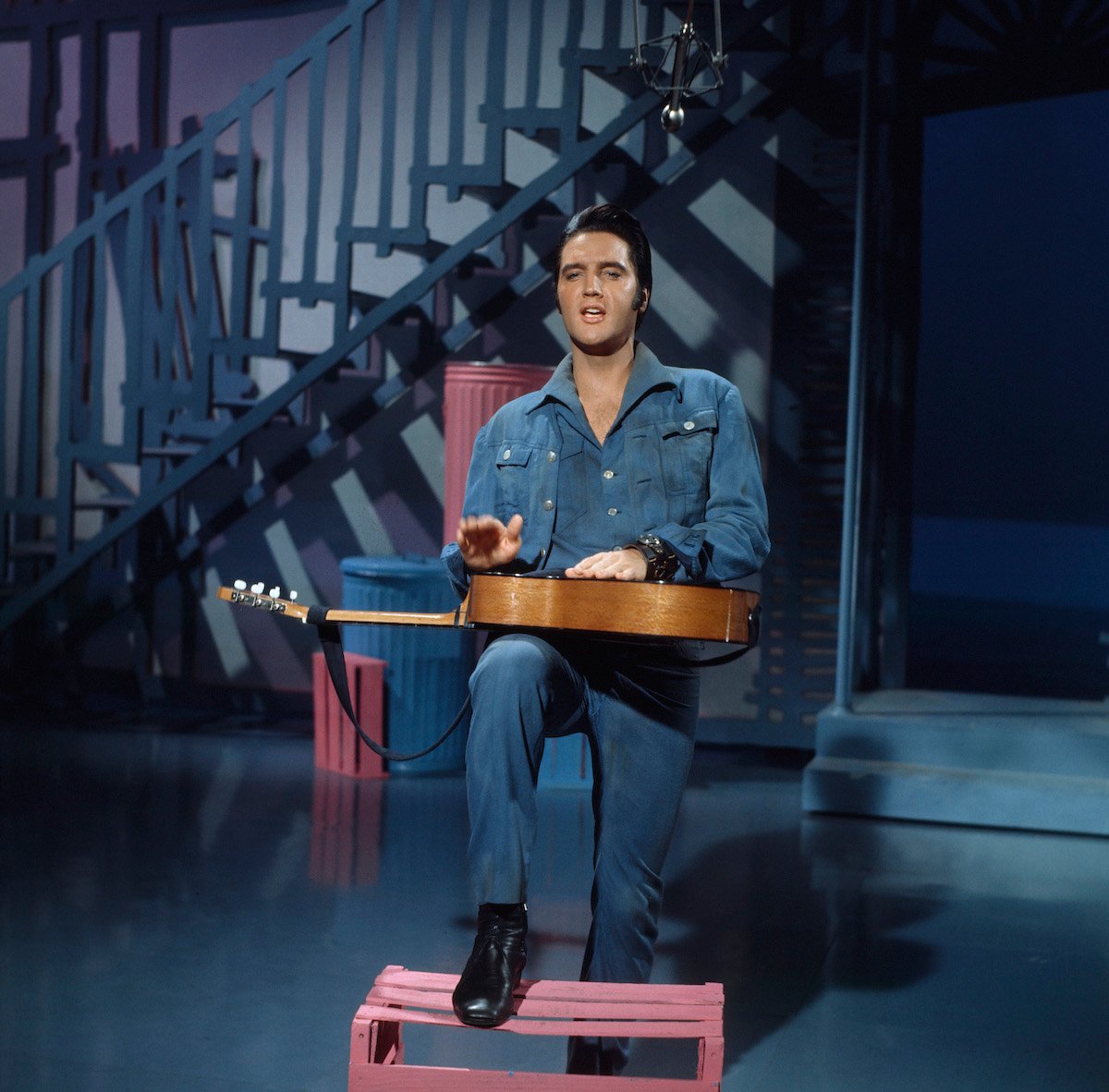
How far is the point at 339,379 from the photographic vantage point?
7.70 meters

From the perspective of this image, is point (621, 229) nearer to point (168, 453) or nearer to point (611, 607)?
point (611, 607)

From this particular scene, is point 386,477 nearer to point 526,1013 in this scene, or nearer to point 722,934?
point 722,934

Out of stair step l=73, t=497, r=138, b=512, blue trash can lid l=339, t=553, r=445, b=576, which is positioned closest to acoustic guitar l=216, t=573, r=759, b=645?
blue trash can lid l=339, t=553, r=445, b=576

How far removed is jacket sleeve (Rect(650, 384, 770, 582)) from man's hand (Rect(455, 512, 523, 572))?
28 cm

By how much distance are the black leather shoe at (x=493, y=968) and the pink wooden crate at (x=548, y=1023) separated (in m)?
0.05

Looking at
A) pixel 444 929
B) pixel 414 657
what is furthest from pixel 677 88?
pixel 444 929

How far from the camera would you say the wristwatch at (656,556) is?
98.7 inches

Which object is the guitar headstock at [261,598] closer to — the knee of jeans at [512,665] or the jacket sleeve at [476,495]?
the jacket sleeve at [476,495]

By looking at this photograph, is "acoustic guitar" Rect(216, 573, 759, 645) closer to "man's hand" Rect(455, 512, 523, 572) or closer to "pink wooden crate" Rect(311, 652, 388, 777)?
"man's hand" Rect(455, 512, 523, 572)

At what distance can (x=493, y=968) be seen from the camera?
239 centimetres

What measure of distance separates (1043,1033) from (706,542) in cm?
173

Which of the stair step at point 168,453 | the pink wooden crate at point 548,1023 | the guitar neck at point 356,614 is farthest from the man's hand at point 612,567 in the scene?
the stair step at point 168,453

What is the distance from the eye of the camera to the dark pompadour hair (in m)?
2.71

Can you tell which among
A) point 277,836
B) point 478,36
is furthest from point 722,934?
point 478,36
